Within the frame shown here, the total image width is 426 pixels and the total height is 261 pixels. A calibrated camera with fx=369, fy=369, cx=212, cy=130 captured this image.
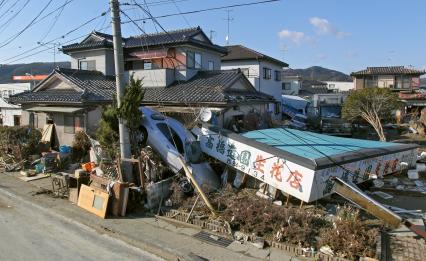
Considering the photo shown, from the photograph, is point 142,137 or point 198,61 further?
point 198,61

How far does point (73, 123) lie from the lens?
19.5 metres

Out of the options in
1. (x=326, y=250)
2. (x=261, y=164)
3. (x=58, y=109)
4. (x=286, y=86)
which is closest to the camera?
(x=326, y=250)

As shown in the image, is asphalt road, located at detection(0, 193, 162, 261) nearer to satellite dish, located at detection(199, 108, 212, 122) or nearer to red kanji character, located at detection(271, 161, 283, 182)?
red kanji character, located at detection(271, 161, 283, 182)

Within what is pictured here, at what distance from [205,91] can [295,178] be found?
365 inches

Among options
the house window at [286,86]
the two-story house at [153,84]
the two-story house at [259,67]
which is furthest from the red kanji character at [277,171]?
the house window at [286,86]

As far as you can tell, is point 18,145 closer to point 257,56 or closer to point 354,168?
point 354,168

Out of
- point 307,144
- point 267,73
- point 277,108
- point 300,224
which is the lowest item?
point 300,224

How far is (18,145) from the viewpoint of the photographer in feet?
60.3

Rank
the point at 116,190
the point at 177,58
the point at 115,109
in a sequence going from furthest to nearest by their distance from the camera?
1. the point at 177,58
2. the point at 115,109
3. the point at 116,190

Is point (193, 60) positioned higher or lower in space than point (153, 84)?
higher

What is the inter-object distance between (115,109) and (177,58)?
36.2 ft

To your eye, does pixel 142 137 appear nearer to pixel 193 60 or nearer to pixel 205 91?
pixel 205 91

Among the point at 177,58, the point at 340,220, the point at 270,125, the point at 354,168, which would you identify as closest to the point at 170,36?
the point at 177,58

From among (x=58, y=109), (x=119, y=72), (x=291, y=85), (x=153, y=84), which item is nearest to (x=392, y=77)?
(x=291, y=85)
